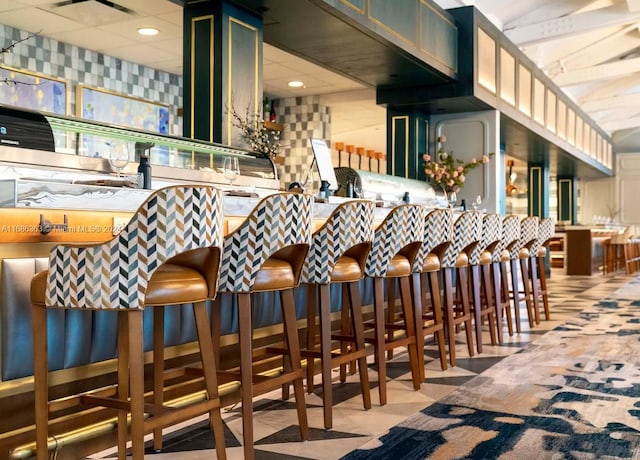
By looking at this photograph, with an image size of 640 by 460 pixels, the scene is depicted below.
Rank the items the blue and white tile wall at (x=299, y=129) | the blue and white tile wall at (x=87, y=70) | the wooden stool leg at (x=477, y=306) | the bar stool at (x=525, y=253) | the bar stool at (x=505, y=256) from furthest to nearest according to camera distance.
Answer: the blue and white tile wall at (x=299, y=129), the blue and white tile wall at (x=87, y=70), the bar stool at (x=525, y=253), the bar stool at (x=505, y=256), the wooden stool leg at (x=477, y=306)

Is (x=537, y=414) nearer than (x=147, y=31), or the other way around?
(x=537, y=414)

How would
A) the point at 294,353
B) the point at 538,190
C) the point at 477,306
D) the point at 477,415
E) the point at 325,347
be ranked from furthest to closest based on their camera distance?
1. the point at 538,190
2. the point at 477,306
3. the point at 477,415
4. the point at 325,347
5. the point at 294,353

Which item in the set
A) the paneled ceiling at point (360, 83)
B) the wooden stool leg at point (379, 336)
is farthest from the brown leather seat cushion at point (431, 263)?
the paneled ceiling at point (360, 83)

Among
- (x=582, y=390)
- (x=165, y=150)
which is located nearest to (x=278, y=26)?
(x=165, y=150)

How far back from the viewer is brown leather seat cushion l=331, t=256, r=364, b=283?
302cm

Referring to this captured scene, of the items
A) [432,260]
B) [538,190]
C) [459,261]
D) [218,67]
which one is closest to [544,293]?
[459,261]

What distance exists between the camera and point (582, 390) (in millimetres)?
3541

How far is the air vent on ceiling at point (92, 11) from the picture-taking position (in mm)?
5949

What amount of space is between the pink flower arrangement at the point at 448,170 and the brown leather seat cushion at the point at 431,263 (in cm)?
409

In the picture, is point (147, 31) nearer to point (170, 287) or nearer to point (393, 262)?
point (393, 262)

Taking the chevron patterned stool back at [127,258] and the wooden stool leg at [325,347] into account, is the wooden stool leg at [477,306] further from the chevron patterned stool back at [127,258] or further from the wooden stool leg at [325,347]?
the chevron patterned stool back at [127,258]

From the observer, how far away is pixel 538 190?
14.0 m

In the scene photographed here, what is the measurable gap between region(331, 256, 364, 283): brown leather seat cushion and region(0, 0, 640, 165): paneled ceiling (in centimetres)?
286

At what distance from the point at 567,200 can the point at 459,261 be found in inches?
523
